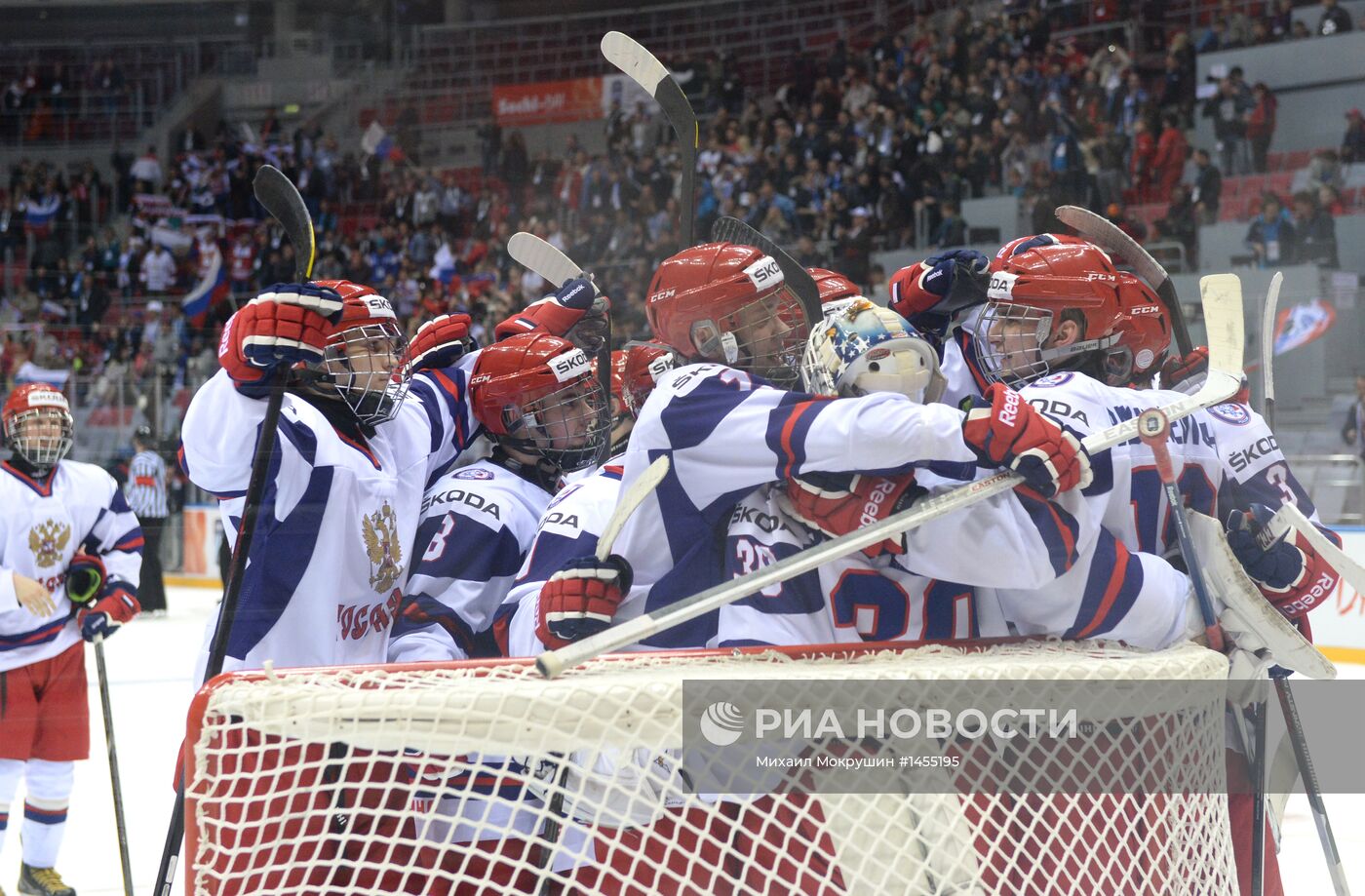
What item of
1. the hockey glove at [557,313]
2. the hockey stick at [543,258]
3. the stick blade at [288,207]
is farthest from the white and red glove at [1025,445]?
the hockey stick at [543,258]

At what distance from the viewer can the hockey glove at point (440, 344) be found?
7.24 feet

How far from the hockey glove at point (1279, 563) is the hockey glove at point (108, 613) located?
2.33 metres

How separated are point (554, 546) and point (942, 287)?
0.80 meters

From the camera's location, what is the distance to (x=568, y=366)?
1.94m

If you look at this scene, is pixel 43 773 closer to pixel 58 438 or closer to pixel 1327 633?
pixel 58 438

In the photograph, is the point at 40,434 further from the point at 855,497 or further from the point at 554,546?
the point at 855,497

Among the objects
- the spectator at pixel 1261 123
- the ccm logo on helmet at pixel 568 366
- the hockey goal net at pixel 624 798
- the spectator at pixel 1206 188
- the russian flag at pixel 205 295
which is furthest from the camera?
the spectator at pixel 1261 123

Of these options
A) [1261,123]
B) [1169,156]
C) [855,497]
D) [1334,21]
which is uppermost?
[1334,21]

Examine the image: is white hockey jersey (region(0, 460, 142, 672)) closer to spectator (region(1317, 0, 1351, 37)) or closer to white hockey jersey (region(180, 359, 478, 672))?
white hockey jersey (region(180, 359, 478, 672))

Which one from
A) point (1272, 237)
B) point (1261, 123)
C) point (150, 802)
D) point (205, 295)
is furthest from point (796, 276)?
point (1261, 123)

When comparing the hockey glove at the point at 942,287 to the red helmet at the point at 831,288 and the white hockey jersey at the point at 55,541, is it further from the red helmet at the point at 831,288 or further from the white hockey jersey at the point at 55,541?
the white hockey jersey at the point at 55,541

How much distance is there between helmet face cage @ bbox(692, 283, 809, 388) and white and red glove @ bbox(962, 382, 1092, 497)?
36 cm

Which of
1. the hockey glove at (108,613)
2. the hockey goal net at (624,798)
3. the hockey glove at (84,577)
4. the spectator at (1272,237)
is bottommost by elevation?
the hockey glove at (108,613)

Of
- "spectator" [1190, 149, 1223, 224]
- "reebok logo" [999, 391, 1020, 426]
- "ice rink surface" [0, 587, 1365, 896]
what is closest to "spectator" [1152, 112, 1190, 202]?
"spectator" [1190, 149, 1223, 224]
